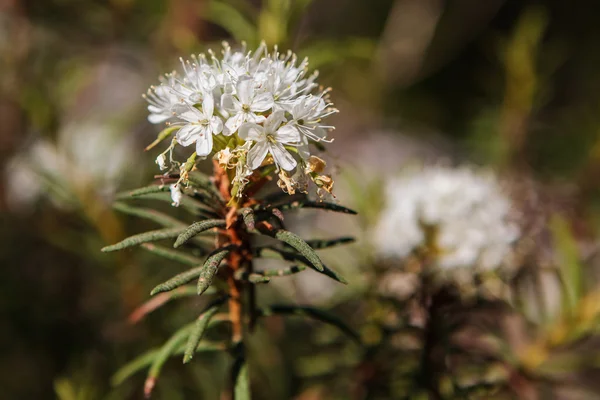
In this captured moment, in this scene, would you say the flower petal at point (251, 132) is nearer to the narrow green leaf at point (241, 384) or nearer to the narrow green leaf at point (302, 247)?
the narrow green leaf at point (302, 247)

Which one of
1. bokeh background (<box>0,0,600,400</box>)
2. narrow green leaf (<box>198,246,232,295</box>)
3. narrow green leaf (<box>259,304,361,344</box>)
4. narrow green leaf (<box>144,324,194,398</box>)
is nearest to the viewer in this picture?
narrow green leaf (<box>198,246,232,295</box>)

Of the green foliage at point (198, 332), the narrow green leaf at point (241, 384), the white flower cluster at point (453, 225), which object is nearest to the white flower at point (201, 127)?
the green foliage at point (198, 332)

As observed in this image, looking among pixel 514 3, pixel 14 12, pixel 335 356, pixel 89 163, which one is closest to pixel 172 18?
pixel 14 12

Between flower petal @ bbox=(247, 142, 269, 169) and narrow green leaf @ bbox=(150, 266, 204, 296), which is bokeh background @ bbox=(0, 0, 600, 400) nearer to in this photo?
flower petal @ bbox=(247, 142, 269, 169)

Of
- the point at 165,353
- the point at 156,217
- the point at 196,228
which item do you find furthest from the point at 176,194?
the point at 165,353

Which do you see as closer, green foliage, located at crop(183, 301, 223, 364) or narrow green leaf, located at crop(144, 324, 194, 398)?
green foliage, located at crop(183, 301, 223, 364)

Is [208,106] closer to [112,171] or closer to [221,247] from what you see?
→ [221,247]

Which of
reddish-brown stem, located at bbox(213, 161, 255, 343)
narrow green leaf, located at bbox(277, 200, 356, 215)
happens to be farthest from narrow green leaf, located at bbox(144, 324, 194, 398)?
narrow green leaf, located at bbox(277, 200, 356, 215)
